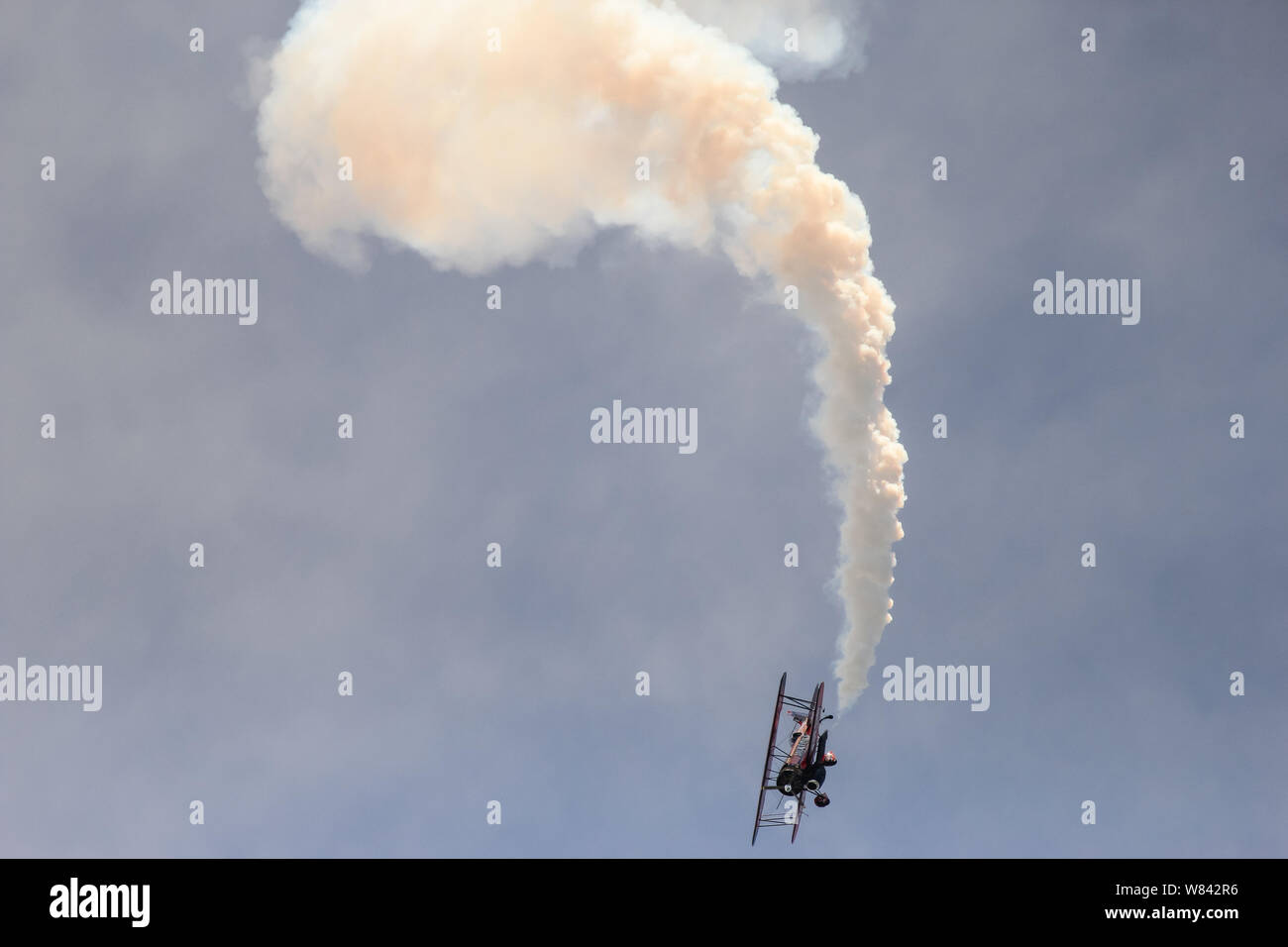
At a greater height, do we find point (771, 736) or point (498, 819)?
point (771, 736)

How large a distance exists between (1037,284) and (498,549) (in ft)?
143

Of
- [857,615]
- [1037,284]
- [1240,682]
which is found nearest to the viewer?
[857,615]

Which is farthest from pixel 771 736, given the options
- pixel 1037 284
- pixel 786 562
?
pixel 1037 284

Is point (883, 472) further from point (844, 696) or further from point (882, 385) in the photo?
point (844, 696)

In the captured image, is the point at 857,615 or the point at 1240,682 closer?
the point at 857,615

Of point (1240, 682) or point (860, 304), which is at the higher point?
point (860, 304)

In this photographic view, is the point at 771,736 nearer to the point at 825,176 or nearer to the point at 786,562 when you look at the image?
the point at 786,562

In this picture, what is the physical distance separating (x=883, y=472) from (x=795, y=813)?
24.2 m

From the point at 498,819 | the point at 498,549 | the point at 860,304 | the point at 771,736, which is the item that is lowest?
the point at 498,819

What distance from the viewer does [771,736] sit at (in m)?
79.1

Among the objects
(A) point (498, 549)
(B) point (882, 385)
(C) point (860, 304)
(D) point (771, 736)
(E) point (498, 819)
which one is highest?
(C) point (860, 304)

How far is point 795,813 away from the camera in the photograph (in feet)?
262

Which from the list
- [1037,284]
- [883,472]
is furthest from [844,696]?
[1037,284]
